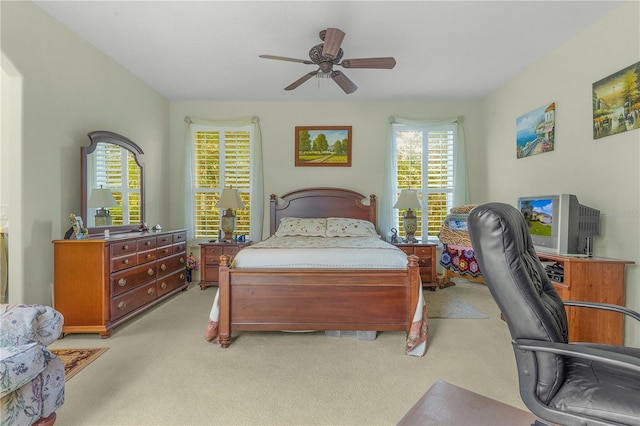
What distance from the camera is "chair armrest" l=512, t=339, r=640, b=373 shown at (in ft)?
3.08

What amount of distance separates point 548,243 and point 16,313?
370 cm

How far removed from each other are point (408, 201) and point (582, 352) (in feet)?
11.6

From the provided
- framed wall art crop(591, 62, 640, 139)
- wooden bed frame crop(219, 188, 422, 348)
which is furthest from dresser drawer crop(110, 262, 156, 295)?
framed wall art crop(591, 62, 640, 139)

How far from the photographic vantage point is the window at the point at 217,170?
16.0ft

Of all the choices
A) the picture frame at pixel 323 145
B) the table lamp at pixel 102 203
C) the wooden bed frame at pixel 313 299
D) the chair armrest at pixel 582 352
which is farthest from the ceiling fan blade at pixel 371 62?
the table lamp at pixel 102 203

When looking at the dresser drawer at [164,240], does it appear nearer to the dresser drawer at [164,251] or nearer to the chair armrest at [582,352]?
the dresser drawer at [164,251]

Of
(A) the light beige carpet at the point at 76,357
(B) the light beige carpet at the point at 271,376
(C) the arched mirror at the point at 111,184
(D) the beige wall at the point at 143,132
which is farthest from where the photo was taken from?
(C) the arched mirror at the point at 111,184

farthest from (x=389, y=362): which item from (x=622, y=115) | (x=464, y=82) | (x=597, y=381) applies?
(x=464, y=82)

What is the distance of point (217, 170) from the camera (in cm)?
490

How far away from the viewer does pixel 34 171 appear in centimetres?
261

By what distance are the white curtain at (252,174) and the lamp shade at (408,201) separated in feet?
6.73

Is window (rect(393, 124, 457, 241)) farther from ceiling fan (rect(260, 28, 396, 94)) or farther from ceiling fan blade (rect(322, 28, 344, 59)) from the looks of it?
ceiling fan blade (rect(322, 28, 344, 59))

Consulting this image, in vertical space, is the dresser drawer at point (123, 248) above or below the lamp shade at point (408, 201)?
below

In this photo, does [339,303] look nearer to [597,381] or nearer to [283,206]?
[597,381]
